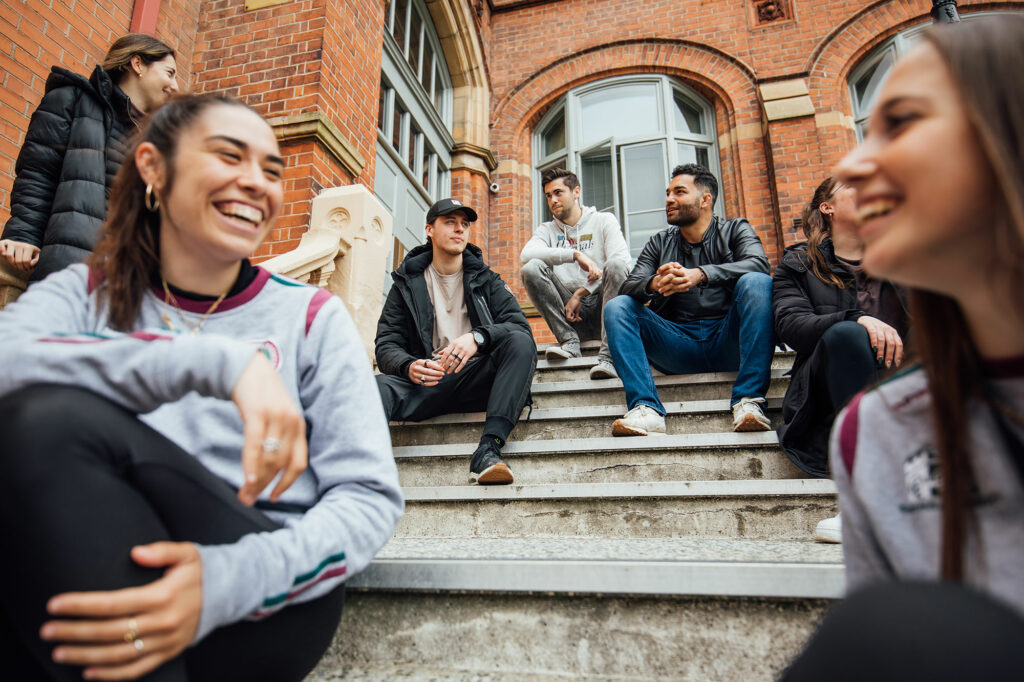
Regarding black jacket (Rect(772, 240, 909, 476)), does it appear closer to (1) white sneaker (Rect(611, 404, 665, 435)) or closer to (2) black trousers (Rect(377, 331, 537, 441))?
(1) white sneaker (Rect(611, 404, 665, 435))

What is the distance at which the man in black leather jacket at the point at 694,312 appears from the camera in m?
2.58

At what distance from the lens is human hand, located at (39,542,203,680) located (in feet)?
2.27

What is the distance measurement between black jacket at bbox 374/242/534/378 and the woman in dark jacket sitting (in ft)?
A: 3.91

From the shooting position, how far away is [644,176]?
7.61 metres

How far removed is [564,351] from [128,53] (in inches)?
107

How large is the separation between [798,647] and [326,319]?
1.04m

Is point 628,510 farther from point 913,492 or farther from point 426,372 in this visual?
point 913,492

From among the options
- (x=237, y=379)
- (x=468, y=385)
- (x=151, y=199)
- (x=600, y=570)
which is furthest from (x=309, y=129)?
(x=600, y=570)

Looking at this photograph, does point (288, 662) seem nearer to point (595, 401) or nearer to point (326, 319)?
point (326, 319)

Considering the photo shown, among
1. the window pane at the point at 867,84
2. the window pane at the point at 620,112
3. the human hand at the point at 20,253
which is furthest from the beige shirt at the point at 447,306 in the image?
the window pane at the point at 867,84

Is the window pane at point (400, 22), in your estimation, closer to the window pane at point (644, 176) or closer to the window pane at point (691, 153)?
the window pane at point (644, 176)

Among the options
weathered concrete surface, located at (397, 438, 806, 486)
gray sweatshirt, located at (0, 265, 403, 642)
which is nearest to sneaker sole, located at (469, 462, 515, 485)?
weathered concrete surface, located at (397, 438, 806, 486)

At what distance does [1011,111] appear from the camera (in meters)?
0.57

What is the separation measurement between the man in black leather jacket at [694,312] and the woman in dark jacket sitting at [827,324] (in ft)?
0.51
